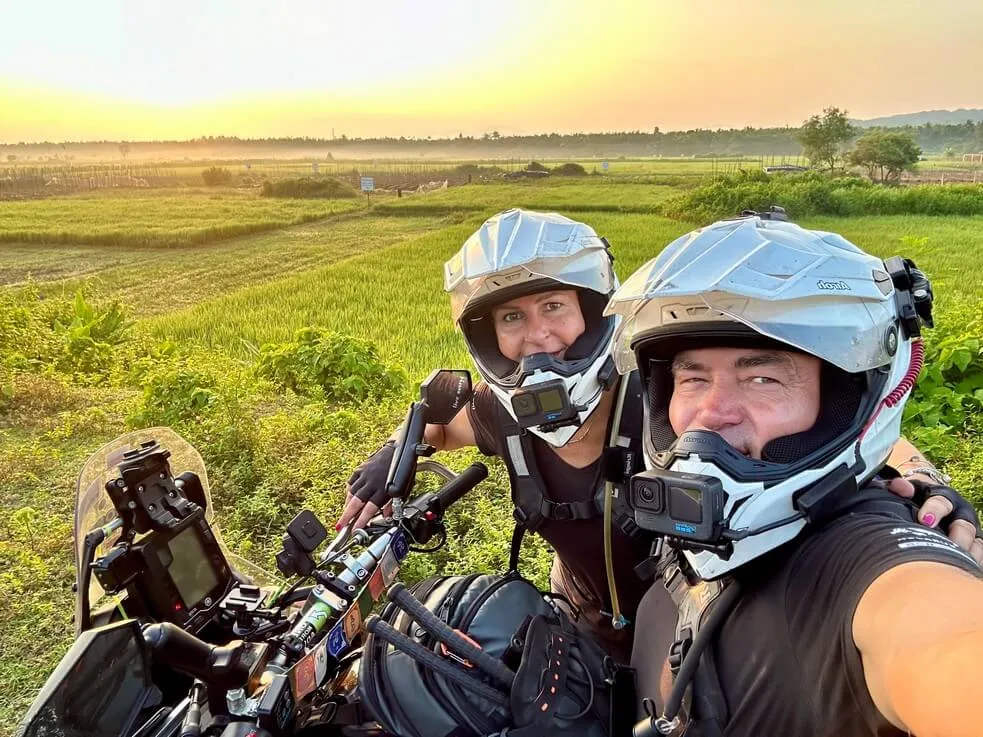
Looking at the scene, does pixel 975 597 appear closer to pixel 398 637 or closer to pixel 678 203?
pixel 398 637

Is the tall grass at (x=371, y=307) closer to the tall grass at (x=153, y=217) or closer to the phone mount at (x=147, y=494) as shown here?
the tall grass at (x=153, y=217)

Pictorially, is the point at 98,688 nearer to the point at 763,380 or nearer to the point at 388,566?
the point at 388,566

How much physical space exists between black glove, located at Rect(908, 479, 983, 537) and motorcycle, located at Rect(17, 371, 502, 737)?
38.3 inches

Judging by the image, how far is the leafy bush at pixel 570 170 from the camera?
552 inches

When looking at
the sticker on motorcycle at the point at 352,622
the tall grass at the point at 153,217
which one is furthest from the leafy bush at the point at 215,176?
the sticker on motorcycle at the point at 352,622

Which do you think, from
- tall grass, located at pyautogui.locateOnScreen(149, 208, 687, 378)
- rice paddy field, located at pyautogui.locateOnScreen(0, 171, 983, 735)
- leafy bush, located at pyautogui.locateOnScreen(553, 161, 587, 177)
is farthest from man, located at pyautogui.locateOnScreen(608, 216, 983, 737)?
leafy bush, located at pyautogui.locateOnScreen(553, 161, 587, 177)

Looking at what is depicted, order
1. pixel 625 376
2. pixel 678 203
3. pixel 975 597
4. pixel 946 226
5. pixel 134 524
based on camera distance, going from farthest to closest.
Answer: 1. pixel 678 203
2. pixel 946 226
3. pixel 625 376
4. pixel 134 524
5. pixel 975 597

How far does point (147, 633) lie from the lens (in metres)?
1.27

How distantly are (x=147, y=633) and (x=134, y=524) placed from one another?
37 cm

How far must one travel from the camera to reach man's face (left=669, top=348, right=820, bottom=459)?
4.30 feet

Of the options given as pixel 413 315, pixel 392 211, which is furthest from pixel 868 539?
pixel 392 211

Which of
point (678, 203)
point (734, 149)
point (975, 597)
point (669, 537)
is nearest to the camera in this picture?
point (975, 597)

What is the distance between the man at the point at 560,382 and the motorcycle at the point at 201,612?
27 centimetres

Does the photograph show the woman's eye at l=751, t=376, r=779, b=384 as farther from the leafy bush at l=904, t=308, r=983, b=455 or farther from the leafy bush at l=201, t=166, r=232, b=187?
the leafy bush at l=201, t=166, r=232, b=187
